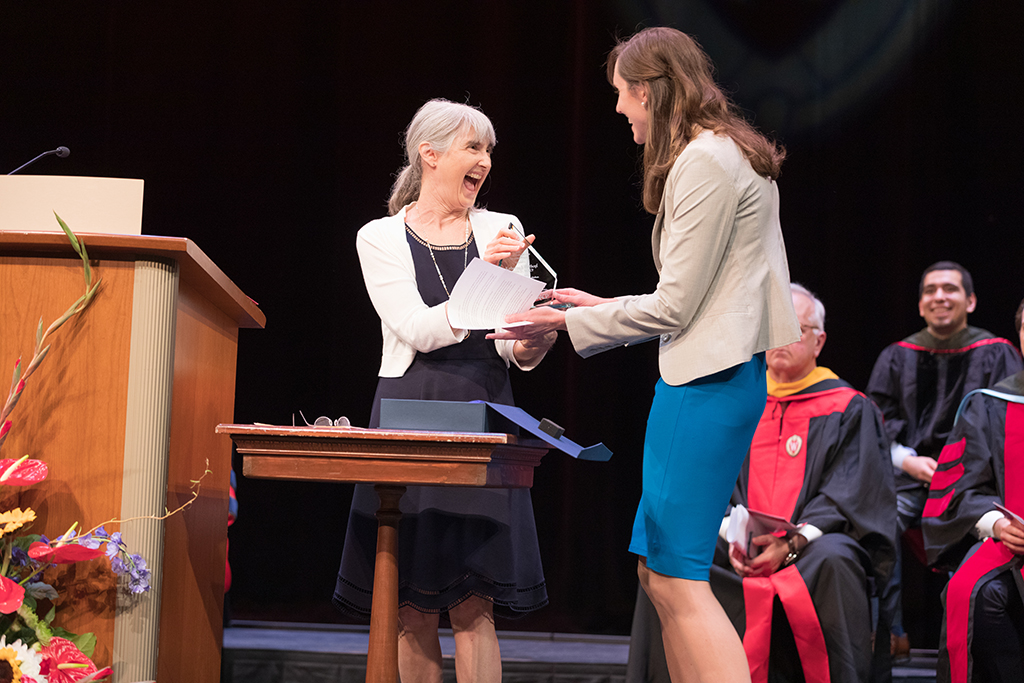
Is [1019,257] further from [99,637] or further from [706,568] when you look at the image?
[99,637]

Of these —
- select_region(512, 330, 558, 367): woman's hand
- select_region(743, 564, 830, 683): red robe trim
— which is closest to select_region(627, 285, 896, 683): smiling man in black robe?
select_region(743, 564, 830, 683): red robe trim

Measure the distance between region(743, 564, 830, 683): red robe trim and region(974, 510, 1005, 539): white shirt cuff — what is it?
60cm

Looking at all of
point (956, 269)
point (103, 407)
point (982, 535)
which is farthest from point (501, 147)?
point (103, 407)

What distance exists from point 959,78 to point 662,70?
3304 millimetres

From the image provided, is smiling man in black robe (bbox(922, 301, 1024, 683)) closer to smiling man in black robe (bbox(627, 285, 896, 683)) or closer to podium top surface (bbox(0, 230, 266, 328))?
smiling man in black robe (bbox(627, 285, 896, 683))

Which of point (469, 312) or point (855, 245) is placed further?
point (855, 245)

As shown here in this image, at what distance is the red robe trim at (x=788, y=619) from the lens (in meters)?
3.09

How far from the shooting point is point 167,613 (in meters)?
1.93

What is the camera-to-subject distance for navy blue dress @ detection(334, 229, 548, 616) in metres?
2.09

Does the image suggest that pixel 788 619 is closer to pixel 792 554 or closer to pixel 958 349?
pixel 792 554

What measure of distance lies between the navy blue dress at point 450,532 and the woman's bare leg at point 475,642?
33mm

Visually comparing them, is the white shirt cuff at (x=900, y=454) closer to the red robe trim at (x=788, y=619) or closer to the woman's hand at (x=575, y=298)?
the red robe trim at (x=788, y=619)

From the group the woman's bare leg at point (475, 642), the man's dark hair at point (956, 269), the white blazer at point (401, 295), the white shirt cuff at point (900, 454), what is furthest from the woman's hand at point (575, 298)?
the man's dark hair at point (956, 269)

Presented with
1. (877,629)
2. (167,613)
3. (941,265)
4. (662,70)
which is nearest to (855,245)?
(941,265)
